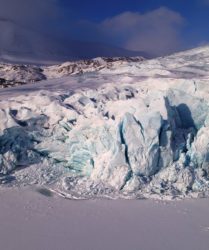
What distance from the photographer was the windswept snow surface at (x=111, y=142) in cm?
603

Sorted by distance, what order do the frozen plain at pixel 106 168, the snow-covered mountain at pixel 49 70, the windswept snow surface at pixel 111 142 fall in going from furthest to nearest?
the snow-covered mountain at pixel 49 70, the windswept snow surface at pixel 111 142, the frozen plain at pixel 106 168

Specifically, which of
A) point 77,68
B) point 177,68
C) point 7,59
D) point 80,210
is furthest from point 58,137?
point 7,59

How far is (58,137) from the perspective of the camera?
6730 mm

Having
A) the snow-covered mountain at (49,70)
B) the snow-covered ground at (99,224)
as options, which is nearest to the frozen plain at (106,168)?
the snow-covered ground at (99,224)

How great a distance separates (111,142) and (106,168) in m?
0.41

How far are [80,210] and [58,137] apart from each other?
1690 millimetres

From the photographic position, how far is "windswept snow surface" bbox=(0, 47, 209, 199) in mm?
6027

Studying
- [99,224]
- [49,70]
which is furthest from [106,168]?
[49,70]

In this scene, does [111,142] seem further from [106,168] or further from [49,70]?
[49,70]

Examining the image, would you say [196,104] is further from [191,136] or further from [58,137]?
[58,137]

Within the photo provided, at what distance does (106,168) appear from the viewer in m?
6.07

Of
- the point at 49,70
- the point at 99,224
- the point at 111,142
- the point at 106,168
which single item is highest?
the point at 49,70

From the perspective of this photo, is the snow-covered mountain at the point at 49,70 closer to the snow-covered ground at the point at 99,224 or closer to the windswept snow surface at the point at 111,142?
the windswept snow surface at the point at 111,142

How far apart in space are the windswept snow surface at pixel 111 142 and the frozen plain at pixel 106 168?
14 millimetres
